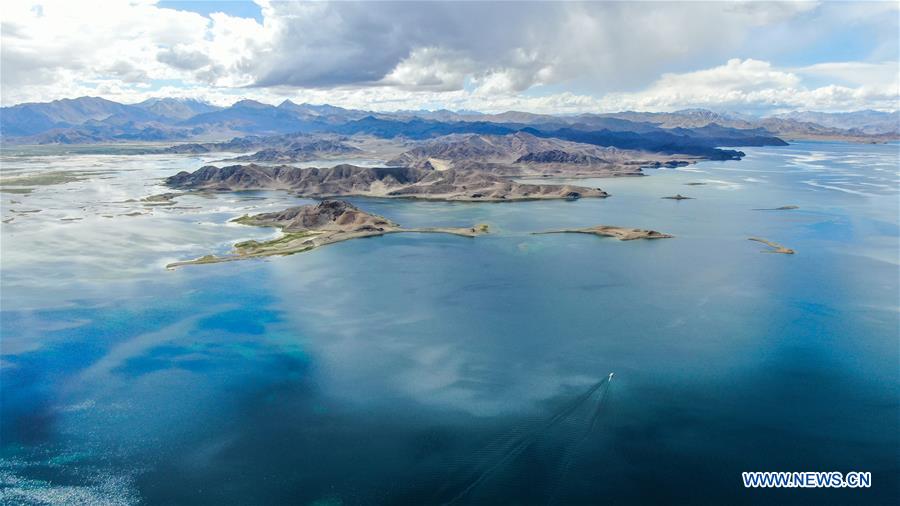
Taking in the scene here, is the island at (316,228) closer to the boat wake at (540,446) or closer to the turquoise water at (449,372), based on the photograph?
the turquoise water at (449,372)

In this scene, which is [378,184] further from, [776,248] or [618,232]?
[776,248]

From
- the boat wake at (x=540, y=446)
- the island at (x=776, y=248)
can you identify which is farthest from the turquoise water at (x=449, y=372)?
the island at (x=776, y=248)

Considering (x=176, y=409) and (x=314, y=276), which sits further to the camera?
(x=314, y=276)

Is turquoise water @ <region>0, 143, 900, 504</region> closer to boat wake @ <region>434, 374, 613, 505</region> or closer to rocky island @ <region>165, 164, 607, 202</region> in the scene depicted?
boat wake @ <region>434, 374, 613, 505</region>

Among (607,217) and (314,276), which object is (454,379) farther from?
(607,217)

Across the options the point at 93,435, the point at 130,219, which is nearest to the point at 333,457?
the point at 93,435

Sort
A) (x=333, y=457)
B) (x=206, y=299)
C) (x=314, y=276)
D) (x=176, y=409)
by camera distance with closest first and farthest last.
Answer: (x=333, y=457) < (x=176, y=409) < (x=206, y=299) < (x=314, y=276)

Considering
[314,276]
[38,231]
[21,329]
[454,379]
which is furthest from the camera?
[38,231]

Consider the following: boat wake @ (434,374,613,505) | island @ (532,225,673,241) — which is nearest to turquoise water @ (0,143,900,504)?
boat wake @ (434,374,613,505)
